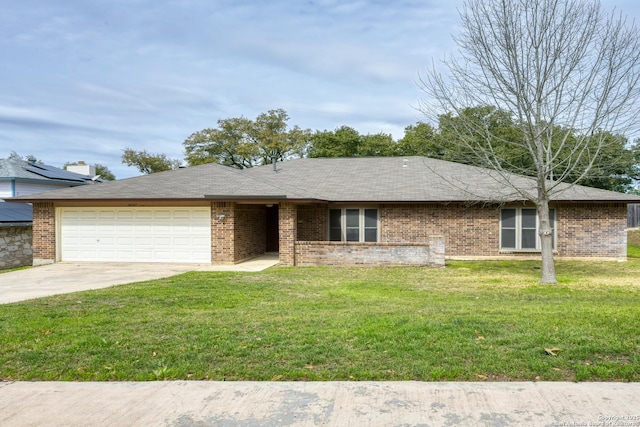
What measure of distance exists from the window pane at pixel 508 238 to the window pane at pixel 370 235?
4.44 meters

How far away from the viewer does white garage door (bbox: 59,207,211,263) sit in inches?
586

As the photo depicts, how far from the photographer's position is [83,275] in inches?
483

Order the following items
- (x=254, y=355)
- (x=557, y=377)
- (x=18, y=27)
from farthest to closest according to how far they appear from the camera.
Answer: (x=18, y=27), (x=254, y=355), (x=557, y=377)

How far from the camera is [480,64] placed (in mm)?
11008

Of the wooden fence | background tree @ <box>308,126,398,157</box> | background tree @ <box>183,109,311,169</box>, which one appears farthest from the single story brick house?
background tree @ <box>183,109,311,169</box>

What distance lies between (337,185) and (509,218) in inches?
253

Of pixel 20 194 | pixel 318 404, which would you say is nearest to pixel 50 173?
pixel 20 194

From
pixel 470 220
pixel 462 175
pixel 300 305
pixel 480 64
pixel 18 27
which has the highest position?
pixel 18 27

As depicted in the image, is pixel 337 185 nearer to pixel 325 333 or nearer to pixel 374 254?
pixel 374 254

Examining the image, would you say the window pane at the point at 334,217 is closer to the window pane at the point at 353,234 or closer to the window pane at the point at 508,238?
the window pane at the point at 353,234

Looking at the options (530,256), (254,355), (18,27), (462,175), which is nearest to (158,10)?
(18,27)

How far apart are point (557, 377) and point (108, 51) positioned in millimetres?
15488

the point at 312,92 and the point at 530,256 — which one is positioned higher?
the point at 312,92

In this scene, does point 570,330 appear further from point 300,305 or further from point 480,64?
point 480,64
